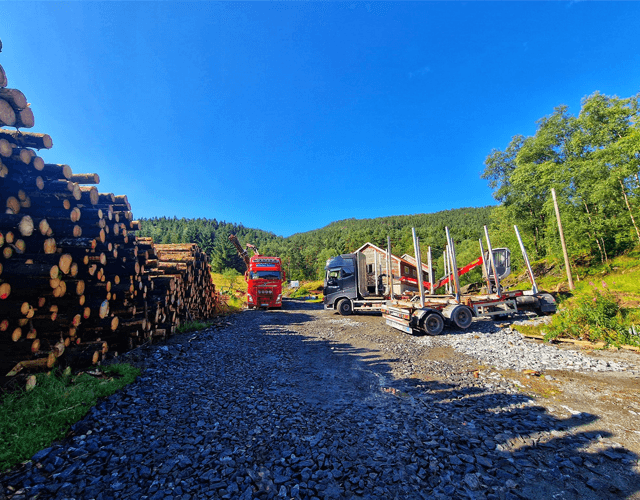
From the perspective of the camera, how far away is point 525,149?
83.7 feet

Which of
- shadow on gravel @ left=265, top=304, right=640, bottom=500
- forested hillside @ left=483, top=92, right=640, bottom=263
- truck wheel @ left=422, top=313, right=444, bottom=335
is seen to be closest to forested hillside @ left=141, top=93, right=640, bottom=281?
forested hillside @ left=483, top=92, right=640, bottom=263

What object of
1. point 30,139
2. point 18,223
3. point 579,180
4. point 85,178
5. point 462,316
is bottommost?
point 462,316

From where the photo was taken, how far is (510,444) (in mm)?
3100

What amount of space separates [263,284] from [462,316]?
1263 centimetres

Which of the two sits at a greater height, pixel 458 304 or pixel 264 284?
pixel 264 284

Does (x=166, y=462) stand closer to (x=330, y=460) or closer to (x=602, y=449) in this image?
(x=330, y=460)

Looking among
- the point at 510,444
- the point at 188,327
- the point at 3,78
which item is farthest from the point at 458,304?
the point at 3,78

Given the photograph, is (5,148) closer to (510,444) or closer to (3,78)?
(3,78)

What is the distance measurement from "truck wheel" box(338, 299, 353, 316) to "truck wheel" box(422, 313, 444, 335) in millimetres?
6994

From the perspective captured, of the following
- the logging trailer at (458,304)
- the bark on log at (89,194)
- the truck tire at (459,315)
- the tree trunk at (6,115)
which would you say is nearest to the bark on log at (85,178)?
the bark on log at (89,194)

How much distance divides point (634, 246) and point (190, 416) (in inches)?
1120

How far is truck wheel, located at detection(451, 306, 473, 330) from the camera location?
382 inches

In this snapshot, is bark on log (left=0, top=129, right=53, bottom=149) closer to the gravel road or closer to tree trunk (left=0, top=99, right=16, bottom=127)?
tree trunk (left=0, top=99, right=16, bottom=127)

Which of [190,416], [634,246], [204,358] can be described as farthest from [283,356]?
[634,246]
